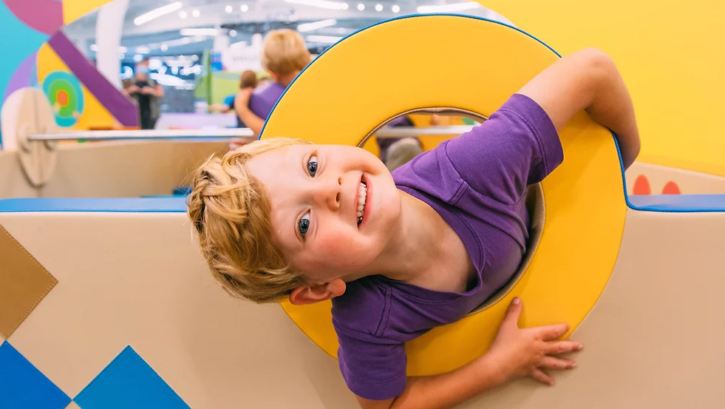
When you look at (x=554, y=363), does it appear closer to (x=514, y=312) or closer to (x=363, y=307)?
(x=514, y=312)

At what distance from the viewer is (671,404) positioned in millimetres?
791

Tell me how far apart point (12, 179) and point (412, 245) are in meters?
1.33

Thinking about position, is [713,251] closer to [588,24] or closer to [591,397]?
[591,397]

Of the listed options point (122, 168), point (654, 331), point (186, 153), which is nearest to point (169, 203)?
point (654, 331)

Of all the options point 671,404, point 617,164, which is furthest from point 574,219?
point 671,404

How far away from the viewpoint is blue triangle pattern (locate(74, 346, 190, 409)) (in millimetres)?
861

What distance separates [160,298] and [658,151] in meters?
1.95

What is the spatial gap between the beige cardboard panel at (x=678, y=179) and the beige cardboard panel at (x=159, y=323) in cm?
133

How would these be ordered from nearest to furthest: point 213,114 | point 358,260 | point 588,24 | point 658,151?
point 358,260 → point 658,151 → point 588,24 → point 213,114

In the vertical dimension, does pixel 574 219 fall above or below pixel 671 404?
above

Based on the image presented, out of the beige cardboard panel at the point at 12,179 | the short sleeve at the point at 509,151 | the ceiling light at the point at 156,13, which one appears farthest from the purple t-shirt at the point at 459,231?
the ceiling light at the point at 156,13

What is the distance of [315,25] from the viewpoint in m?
3.25

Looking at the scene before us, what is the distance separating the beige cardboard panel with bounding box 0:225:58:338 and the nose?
53 cm

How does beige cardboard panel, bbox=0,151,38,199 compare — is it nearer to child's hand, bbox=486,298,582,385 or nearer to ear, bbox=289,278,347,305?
ear, bbox=289,278,347,305
